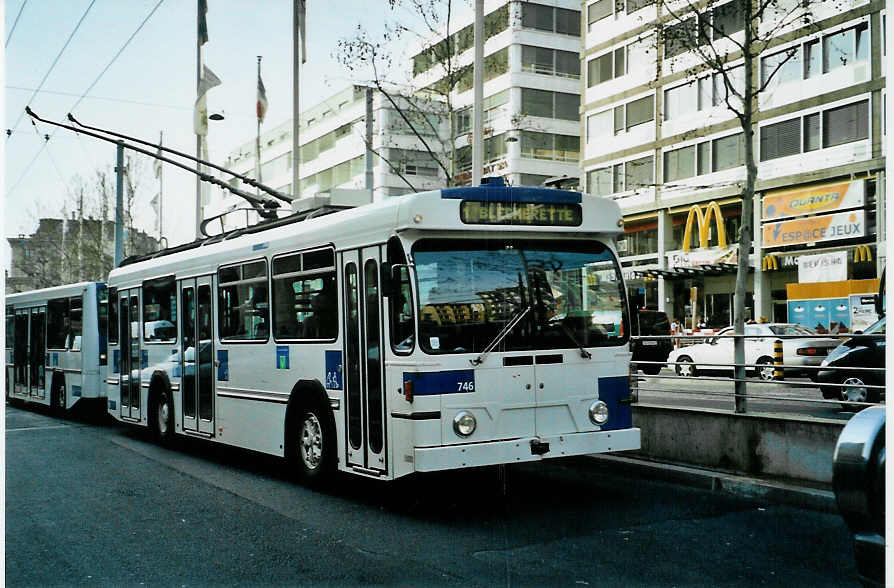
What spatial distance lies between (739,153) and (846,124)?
553 cm

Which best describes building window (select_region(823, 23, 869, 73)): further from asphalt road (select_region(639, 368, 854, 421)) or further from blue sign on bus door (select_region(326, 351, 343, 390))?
blue sign on bus door (select_region(326, 351, 343, 390))

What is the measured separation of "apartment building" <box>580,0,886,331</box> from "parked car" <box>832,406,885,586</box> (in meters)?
17.8

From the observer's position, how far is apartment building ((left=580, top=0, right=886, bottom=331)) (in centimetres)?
2705

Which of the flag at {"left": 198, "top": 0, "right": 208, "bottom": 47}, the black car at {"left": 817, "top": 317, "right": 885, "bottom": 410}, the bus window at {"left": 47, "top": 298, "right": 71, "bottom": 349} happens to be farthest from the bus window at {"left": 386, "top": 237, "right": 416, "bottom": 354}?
the bus window at {"left": 47, "top": 298, "right": 71, "bottom": 349}

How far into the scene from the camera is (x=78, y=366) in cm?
1941

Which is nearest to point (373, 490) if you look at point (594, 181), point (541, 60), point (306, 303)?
point (306, 303)

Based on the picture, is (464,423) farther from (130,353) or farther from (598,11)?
(598,11)

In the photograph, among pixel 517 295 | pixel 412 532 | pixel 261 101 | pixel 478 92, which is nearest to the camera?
pixel 412 532

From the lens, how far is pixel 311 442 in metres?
10.1

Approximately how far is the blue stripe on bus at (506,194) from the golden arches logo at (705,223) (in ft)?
93.0

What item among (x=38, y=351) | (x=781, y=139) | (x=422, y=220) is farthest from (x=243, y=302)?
(x=781, y=139)

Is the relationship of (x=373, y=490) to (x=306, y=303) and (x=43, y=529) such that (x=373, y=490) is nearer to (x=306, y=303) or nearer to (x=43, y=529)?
(x=306, y=303)

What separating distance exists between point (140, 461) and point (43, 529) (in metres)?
4.48

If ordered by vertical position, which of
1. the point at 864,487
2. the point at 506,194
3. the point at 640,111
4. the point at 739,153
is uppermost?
the point at 640,111
